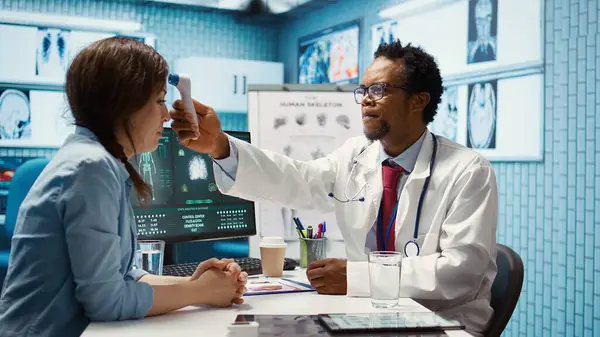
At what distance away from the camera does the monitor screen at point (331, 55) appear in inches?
205

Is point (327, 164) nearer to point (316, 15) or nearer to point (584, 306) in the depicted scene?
point (584, 306)

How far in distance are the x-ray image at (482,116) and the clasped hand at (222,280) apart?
2.62 meters

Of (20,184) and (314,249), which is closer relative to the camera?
(314,249)

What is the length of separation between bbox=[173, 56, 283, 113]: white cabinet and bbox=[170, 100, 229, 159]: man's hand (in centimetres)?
374

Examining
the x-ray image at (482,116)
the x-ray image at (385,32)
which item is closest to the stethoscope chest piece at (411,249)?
the x-ray image at (482,116)

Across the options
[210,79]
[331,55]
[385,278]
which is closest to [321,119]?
[385,278]

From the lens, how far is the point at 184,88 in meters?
1.57

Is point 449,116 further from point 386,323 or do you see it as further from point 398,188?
point 386,323

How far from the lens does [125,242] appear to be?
124cm

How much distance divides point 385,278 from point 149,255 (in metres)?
0.65

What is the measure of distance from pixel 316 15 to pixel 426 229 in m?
4.21

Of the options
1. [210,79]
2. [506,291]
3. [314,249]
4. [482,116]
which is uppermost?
[210,79]

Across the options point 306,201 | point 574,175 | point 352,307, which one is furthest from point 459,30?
point 352,307

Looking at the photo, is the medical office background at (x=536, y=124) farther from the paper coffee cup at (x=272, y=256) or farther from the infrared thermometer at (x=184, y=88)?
the infrared thermometer at (x=184, y=88)
